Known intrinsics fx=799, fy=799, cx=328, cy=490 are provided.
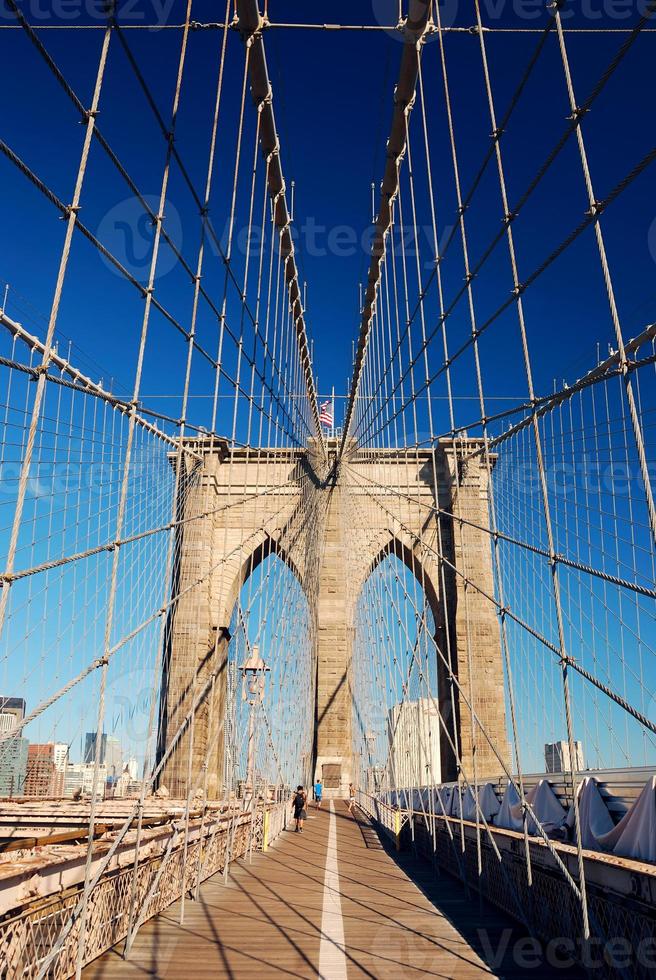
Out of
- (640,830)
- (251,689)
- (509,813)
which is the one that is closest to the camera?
(640,830)

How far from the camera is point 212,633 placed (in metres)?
19.3

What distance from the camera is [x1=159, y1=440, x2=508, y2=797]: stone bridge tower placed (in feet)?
57.7

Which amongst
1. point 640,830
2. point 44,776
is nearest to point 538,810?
point 640,830

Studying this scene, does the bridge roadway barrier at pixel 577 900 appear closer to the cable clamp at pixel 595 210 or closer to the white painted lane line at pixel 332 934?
the white painted lane line at pixel 332 934

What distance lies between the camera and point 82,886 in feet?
10.9

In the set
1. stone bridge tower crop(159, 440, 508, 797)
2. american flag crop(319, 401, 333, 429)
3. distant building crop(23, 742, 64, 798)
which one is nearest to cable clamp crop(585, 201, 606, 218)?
distant building crop(23, 742, 64, 798)

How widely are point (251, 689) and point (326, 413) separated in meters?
14.5

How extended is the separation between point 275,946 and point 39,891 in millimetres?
1425

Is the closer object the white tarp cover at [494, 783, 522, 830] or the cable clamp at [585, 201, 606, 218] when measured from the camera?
the cable clamp at [585, 201, 606, 218]

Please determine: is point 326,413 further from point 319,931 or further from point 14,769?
point 319,931

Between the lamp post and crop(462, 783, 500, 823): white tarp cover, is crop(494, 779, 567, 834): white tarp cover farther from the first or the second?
the lamp post

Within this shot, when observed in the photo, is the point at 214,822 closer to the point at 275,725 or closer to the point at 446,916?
the point at 446,916

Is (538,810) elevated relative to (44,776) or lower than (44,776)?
lower

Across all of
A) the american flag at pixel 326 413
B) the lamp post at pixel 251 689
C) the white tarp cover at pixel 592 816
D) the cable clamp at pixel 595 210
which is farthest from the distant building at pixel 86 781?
the american flag at pixel 326 413
